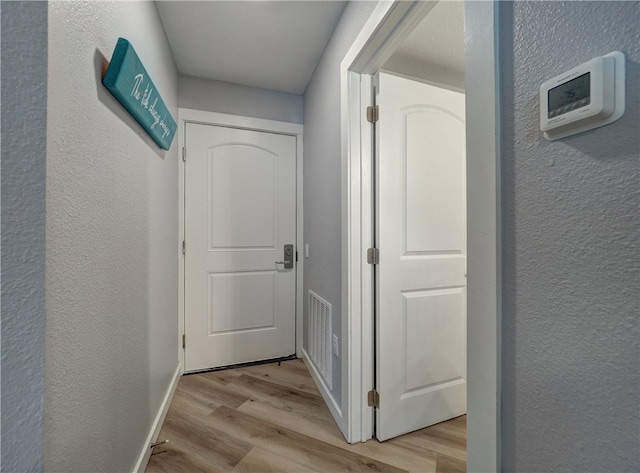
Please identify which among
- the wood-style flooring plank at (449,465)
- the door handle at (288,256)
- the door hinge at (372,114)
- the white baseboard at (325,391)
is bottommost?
the wood-style flooring plank at (449,465)

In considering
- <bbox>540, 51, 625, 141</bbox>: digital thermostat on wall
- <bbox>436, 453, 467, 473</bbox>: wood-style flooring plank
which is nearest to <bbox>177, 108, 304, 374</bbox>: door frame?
<bbox>436, 453, 467, 473</bbox>: wood-style flooring plank

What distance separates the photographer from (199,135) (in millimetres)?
2178

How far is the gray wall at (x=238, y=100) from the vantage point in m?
2.15

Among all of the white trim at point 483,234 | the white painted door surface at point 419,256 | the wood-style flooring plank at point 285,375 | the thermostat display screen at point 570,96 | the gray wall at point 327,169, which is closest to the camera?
the thermostat display screen at point 570,96

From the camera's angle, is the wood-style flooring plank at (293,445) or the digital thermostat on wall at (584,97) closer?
the digital thermostat on wall at (584,97)

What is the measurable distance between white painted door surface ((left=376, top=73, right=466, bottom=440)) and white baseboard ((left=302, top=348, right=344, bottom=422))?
234 mm

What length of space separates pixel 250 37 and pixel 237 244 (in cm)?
148

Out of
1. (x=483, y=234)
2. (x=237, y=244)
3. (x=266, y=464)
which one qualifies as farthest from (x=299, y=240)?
(x=483, y=234)

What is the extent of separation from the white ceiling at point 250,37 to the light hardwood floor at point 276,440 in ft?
7.82

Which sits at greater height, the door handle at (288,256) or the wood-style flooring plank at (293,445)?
the door handle at (288,256)

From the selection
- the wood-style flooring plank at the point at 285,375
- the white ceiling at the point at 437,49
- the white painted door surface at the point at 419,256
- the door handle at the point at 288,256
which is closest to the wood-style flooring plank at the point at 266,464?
the white painted door surface at the point at 419,256

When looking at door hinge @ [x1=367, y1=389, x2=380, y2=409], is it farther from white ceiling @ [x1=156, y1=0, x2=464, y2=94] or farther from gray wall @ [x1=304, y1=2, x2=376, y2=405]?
white ceiling @ [x1=156, y1=0, x2=464, y2=94]

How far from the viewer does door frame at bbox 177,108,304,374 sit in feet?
6.93

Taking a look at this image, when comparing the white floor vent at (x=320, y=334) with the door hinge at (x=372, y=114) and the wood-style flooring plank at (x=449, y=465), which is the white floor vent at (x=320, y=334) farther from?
the door hinge at (x=372, y=114)
